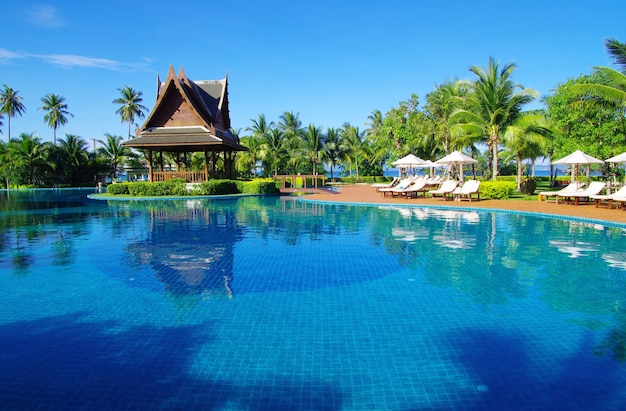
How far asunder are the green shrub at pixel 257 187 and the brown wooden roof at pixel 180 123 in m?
2.79

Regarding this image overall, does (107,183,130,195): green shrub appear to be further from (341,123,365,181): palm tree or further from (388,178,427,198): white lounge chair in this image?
(341,123,365,181): palm tree

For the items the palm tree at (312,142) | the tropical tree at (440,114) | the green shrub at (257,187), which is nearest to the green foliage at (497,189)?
the tropical tree at (440,114)

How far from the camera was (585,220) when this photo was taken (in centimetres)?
1284

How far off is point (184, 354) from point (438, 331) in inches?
110

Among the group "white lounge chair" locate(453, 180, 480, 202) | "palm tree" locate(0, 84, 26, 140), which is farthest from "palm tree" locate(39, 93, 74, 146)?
"white lounge chair" locate(453, 180, 480, 202)

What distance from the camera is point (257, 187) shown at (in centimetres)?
2630

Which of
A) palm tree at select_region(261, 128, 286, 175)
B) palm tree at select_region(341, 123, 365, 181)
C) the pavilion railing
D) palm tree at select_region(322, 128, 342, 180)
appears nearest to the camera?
the pavilion railing

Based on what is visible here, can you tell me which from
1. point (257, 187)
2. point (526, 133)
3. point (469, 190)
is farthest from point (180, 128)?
point (526, 133)

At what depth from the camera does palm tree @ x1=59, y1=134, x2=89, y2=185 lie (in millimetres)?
42181

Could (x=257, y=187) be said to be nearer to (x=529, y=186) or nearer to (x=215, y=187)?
(x=215, y=187)

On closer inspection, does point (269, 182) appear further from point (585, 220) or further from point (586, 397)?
point (586, 397)

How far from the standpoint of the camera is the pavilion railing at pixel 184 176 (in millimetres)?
26219

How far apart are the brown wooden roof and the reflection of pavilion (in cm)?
1086

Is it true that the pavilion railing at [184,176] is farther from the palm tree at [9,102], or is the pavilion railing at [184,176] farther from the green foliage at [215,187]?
the palm tree at [9,102]
